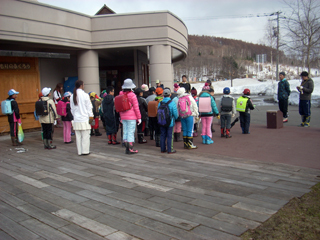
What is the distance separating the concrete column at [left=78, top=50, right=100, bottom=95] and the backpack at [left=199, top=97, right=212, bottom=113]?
6.90 m

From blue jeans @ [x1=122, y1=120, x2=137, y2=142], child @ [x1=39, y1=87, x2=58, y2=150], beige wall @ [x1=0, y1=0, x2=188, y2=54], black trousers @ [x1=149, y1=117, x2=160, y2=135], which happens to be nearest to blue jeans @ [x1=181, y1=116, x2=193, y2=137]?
black trousers @ [x1=149, y1=117, x2=160, y2=135]

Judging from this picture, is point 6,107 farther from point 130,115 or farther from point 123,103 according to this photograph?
point 130,115

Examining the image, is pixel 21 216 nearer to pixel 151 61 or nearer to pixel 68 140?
pixel 68 140

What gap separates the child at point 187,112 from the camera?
8359 mm

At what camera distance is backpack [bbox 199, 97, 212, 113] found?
367 inches

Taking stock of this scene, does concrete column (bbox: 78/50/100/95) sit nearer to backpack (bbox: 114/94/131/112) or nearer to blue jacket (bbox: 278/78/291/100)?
backpack (bbox: 114/94/131/112)

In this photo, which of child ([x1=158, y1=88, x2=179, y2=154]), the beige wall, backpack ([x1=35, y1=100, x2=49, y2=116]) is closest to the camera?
child ([x1=158, y1=88, x2=179, y2=154])

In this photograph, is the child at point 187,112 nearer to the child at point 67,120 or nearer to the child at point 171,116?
the child at point 171,116

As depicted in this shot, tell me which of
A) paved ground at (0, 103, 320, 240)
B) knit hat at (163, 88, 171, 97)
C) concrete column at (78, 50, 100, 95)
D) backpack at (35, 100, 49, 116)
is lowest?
paved ground at (0, 103, 320, 240)

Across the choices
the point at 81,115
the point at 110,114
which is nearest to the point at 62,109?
the point at 110,114

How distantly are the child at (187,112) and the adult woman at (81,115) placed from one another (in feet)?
8.32

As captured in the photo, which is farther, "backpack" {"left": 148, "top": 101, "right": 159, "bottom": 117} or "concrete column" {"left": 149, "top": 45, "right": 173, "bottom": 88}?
"concrete column" {"left": 149, "top": 45, "right": 173, "bottom": 88}

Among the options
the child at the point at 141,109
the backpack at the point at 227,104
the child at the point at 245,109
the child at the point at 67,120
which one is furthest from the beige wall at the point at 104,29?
the backpack at the point at 227,104

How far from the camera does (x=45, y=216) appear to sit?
4324mm
